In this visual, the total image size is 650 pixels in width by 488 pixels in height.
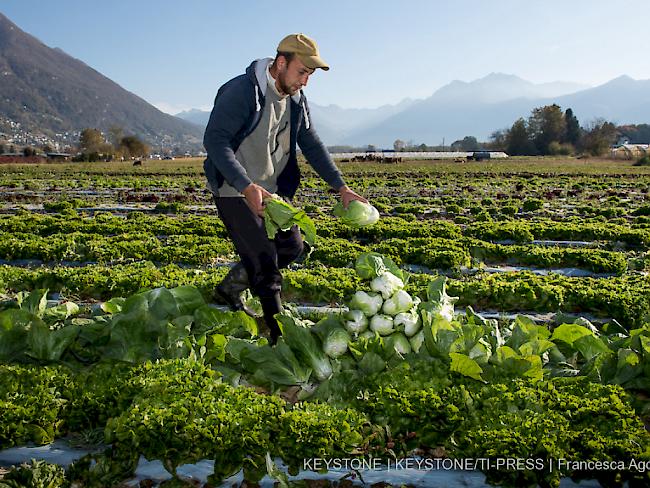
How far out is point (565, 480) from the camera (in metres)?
3.00

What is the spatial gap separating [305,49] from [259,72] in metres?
0.47

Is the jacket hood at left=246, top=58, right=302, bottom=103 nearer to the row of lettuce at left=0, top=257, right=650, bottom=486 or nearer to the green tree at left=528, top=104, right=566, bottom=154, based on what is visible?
the row of lettuce at left=0, top=257, right=650, bottom=486

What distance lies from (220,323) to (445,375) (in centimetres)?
195

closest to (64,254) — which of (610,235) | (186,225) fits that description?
(186,225)

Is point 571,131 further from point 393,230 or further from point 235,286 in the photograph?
point 235,286

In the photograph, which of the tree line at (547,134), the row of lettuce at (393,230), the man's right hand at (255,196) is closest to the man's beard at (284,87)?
the man's right hand at (255,196)

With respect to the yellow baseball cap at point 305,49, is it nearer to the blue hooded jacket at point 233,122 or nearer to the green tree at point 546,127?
the blue hooded jacket at point 233,122

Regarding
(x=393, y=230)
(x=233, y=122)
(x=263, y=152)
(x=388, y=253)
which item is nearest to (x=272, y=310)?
(x=263, y=152)

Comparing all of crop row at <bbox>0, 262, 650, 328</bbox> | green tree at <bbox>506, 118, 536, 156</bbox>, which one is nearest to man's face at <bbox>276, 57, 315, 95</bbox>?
crop row at <bbox>0, 262, 650, 328</bbox>

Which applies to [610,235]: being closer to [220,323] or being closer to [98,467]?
[220,323]

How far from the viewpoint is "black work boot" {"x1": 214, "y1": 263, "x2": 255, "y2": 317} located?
5.27 meters

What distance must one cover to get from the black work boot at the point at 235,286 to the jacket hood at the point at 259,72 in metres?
1.75

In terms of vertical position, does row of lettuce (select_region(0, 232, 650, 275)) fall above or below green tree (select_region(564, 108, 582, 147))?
below

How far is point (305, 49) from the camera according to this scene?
13.2ft
